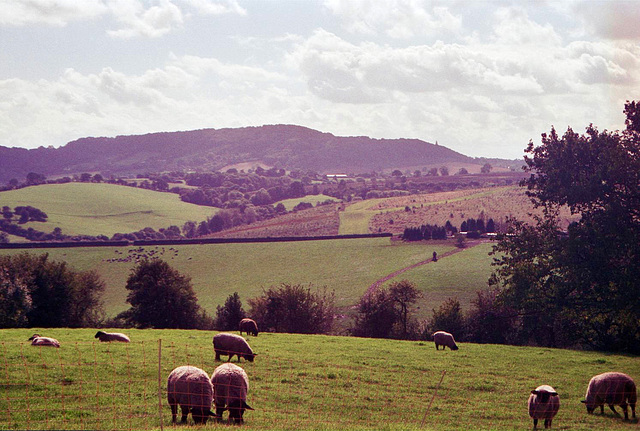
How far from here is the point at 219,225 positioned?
192250mm

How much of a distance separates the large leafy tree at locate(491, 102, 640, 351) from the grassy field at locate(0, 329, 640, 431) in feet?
21.8

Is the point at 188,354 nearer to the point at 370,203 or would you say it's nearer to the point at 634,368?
the point at 634,368

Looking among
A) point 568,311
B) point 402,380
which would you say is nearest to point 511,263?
point 568,311

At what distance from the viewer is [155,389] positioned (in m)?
20.2

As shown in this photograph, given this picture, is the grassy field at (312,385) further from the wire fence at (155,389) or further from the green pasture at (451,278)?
the green pasture at (451,278)

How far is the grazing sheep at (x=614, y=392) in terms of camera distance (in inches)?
798

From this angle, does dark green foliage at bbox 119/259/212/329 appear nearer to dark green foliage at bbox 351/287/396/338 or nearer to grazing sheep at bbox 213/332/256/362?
dark green foliage at bbox 351/287/396/338

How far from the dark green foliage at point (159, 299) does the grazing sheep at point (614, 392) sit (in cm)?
4790

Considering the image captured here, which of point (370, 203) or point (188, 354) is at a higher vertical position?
point (370, 203)

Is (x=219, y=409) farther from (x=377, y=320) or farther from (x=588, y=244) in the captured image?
(x=377, y=320)

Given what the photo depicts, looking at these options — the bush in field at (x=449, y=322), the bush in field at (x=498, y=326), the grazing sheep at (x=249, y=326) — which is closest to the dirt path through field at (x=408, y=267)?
the bush in field at (x=449, y=322)

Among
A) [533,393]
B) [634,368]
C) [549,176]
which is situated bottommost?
[634,368]

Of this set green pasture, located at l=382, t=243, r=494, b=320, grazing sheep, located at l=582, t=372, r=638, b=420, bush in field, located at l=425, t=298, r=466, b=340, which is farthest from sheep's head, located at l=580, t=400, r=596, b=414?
green pasture, located at l=382, t=243, r=494, b=320

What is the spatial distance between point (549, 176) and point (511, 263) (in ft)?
24.9
